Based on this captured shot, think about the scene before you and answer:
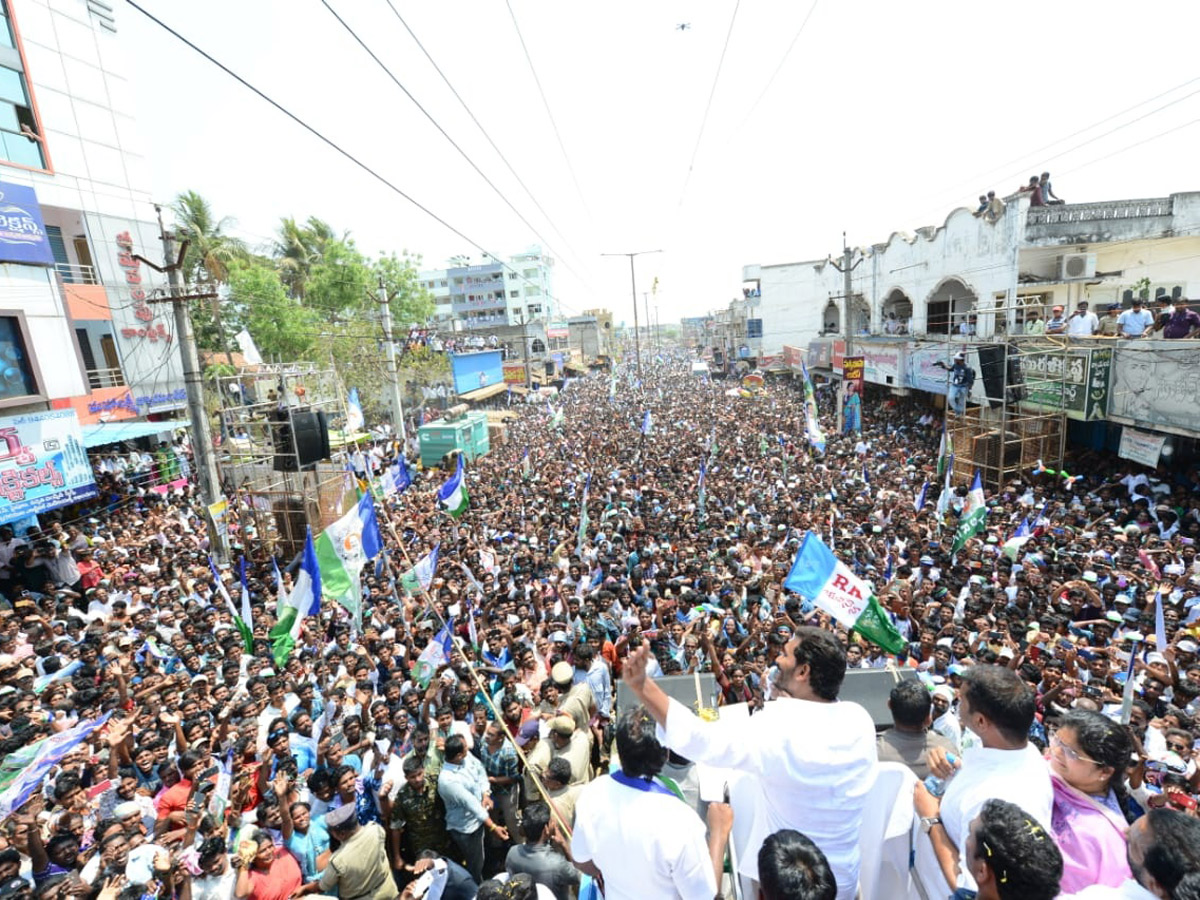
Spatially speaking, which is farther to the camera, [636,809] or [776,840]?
[636,809]

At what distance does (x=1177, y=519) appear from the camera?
9.89 meters

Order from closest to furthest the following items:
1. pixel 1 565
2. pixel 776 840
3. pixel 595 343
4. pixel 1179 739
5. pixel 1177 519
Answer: pixel 776 840 < pixel 1179 739 < pixel 1177 519 < pixel 1 565 < pixel 595 343

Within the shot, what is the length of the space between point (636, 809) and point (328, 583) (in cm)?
628

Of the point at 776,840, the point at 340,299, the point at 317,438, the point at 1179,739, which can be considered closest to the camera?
the point at 776,840

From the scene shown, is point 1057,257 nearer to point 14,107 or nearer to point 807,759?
point 807,759

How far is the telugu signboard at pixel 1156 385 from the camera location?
402 inches

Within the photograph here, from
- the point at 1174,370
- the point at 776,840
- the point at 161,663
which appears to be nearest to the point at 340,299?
the point at 161,663

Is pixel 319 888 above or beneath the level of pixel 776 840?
beneath

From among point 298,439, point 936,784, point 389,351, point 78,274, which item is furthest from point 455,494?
point 78,274

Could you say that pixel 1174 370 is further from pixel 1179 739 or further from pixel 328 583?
pixel 328 583

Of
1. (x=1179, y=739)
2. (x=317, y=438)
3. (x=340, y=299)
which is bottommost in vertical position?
(x=1179, y=739)

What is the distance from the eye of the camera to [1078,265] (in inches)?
754

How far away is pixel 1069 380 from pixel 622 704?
13443 mm

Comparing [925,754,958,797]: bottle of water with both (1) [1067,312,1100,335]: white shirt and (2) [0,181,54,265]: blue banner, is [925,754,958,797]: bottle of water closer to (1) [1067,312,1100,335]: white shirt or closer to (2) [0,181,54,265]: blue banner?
(1) [1067,312,1100,335]: white shirt
